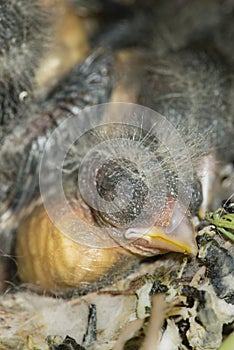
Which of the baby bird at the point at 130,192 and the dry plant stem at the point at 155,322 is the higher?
the baby bird at the point at 130,192

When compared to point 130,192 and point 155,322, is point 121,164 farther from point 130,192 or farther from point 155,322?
point 155,322

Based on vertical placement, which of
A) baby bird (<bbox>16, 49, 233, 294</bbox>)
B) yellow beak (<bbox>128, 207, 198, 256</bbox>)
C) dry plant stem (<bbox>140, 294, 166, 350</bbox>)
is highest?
baby bird (<bbox>16, 49, 233, 294</bbox>)

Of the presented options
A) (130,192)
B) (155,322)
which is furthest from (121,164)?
(155,322)

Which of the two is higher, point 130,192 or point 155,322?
point 130,192

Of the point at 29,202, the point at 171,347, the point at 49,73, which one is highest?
the point at 49,73

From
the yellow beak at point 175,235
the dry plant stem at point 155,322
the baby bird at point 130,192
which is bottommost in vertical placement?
the dry plant stem at point 155,322

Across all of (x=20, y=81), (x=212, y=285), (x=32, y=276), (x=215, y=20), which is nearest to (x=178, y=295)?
(x=212, y=285)

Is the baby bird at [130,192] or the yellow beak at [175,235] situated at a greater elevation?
the baby bird at [130,192]

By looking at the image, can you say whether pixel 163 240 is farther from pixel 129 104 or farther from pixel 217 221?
pixel 129 104
